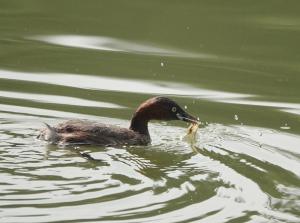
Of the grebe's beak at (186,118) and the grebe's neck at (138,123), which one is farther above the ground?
the grebe's beak at (186,118)

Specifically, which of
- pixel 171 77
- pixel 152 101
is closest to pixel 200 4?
pixel 171 77

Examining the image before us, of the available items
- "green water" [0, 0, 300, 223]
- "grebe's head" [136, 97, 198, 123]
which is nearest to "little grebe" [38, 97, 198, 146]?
"grebe's head" [136, 97, 198, 123]

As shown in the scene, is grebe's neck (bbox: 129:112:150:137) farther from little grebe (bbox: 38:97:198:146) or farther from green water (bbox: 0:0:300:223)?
green water (bbox: 0:0:300:223)

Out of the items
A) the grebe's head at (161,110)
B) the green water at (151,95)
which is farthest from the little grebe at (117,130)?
the green water at (151,95)

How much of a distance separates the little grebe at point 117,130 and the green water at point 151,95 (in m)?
0.16

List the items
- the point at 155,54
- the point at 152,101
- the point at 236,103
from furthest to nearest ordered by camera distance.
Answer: the point at 155,54
the point at 236,103
the point at 152,101

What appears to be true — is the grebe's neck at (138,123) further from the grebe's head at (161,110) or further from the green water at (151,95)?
the green water at (151,95)

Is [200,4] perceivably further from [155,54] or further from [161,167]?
[161,167]

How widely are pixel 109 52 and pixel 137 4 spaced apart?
1725mm

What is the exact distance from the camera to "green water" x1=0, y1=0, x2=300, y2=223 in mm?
8211

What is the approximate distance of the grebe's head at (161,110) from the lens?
10758 mm

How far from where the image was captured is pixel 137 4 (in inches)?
588

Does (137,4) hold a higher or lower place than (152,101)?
higher

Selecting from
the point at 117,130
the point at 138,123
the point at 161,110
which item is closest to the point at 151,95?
the point at 161,110
